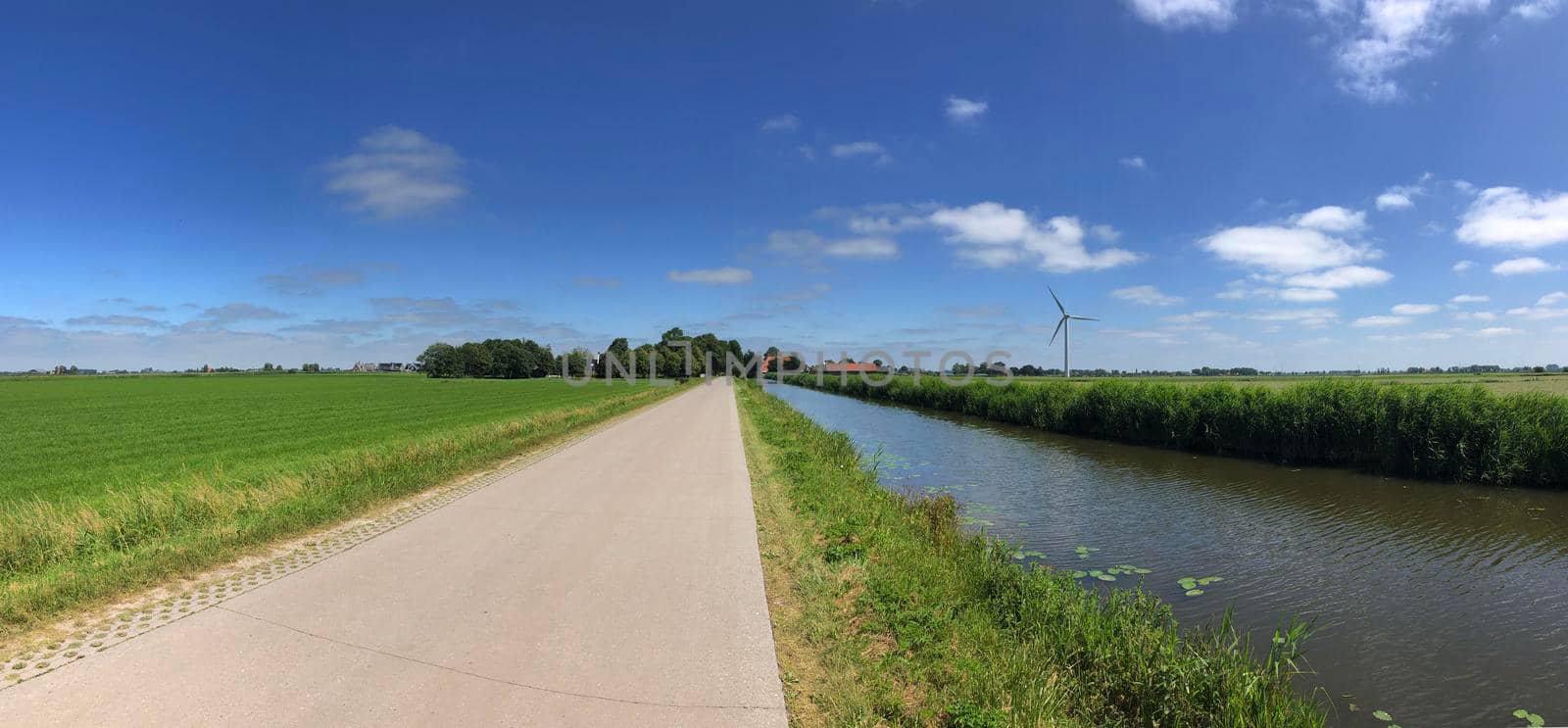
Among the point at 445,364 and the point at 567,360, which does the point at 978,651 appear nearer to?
the point at 567,360

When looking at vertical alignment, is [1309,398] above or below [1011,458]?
above

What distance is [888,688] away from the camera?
14.2 feet

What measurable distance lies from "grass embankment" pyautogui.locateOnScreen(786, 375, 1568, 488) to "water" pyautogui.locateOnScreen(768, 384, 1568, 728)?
1.09 meters

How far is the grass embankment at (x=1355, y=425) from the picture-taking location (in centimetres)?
1538

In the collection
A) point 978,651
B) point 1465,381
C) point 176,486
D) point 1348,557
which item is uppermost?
point 1465,381

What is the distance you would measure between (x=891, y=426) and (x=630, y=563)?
2834 centimetres

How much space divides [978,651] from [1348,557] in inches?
344

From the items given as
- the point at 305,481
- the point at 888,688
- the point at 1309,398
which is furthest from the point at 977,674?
the point at 1309,398

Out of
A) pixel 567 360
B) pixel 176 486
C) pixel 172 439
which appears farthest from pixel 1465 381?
pixel 567 360

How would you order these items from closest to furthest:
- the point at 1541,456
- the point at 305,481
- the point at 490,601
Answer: the point at 490,601, the point at 305,481, the point at 1541,456

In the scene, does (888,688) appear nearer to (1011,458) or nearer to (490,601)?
(490,601)

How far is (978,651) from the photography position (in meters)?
4.88

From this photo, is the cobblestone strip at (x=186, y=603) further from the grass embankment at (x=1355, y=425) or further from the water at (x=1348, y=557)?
the grass embankment at (x=1355, y=425)

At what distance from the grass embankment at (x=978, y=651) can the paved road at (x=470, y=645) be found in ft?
1.36
